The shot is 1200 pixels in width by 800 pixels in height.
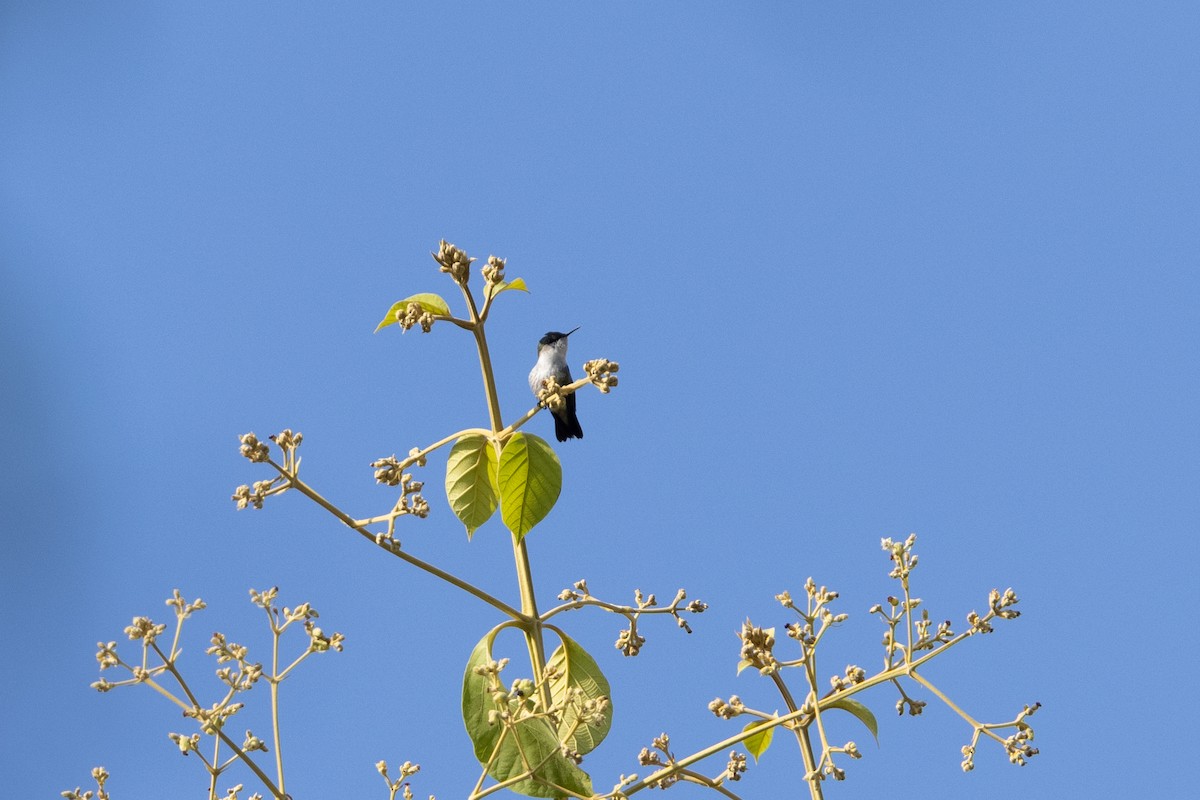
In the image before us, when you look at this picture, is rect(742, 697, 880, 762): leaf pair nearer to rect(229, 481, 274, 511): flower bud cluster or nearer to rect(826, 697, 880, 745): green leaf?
rect(826, 697, 880, 745): green leaf

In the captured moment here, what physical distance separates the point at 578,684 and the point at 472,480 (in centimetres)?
67

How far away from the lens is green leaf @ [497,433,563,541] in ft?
11.4

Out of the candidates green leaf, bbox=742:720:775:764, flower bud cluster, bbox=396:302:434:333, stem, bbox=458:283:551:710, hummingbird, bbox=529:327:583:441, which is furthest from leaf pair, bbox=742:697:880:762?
hummingbird, bbox=529:327:583:441

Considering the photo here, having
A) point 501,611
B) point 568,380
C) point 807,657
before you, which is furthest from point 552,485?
point 568,380

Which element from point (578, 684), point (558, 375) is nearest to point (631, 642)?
point (578, 684)

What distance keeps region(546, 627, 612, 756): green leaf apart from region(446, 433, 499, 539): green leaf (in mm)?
477

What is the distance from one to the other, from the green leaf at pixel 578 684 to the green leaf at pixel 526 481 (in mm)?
324

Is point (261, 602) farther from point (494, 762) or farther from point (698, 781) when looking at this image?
point (698, 781)

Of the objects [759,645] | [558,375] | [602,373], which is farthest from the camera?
[558,375]

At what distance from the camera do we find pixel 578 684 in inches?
139

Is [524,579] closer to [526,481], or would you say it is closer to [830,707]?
[526,481]

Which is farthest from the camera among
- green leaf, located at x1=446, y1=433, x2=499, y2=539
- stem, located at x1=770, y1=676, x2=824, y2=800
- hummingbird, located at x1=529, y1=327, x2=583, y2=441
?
hummingbird, located at x1=529, y1=327, x2=583, y2=441

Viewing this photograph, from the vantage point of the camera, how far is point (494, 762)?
3225 mm

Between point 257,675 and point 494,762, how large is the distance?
2.30 feet
